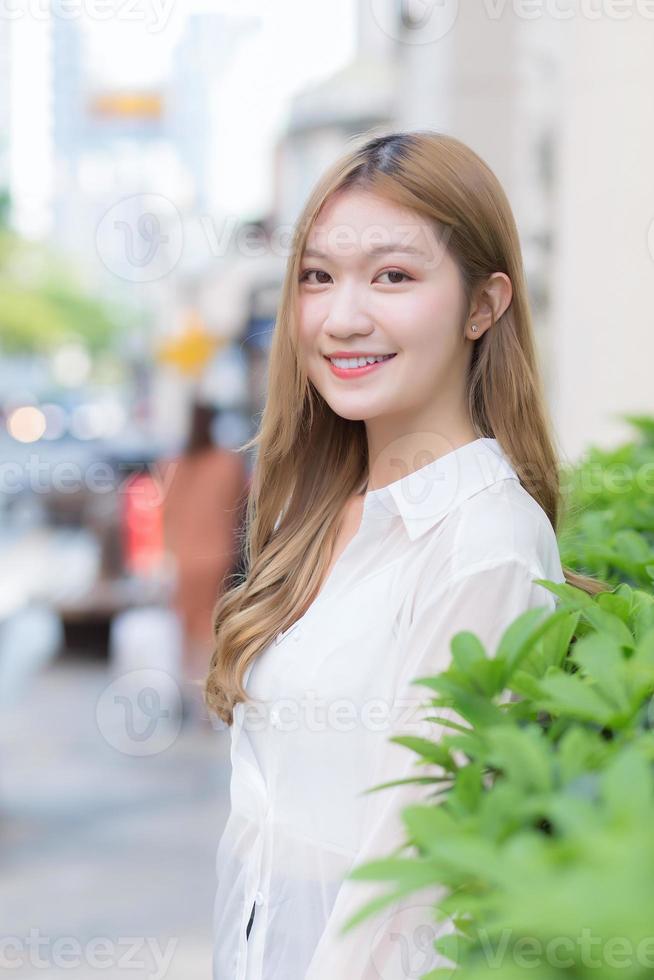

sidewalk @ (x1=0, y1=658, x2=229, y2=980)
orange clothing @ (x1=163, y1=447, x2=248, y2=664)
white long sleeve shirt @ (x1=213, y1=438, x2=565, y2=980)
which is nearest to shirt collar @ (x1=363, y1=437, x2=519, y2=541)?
white long sleeve shirt @ (x1=213, y1=438, x2=565, y2=980)

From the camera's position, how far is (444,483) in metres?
1.72

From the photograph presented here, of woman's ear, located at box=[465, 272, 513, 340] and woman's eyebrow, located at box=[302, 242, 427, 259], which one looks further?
woman's ear, located at box=[465, 272, 513, 340]

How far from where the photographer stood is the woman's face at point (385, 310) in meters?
1.76

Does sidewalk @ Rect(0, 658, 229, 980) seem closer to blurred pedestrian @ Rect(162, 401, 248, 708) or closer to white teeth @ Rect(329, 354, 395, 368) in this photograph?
blurred pedestrian @ Rect(162, 401, 248, 708)

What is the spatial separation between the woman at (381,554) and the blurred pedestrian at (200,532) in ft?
14.9

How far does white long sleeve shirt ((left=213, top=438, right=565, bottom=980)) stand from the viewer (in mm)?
1525

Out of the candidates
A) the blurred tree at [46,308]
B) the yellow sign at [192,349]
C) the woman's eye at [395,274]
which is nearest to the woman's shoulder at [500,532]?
the woman's eye at [395,274]

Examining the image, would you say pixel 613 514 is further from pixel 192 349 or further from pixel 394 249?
pixel 192 349

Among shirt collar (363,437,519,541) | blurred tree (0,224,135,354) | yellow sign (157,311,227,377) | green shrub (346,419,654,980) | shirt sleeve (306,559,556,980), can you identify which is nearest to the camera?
green shrub (346,419,654,980)

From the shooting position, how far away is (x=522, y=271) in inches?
75.7

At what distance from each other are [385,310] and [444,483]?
267 mm

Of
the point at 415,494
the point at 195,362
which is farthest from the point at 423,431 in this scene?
the point at 195,362

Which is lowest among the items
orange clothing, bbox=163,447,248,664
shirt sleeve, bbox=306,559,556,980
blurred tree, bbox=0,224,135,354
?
blurred tree, bbox=0,224,135,354

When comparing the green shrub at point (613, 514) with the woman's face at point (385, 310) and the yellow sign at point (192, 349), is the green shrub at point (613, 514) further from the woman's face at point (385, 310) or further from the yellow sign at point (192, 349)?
the yellow sign at point (192, 349)
